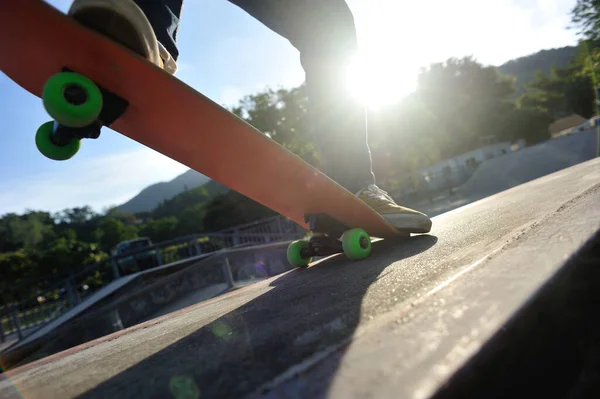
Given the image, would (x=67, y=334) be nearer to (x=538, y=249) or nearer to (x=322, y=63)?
(x=322, y=63)

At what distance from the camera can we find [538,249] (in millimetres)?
637

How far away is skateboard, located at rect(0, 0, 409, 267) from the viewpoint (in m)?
0.94


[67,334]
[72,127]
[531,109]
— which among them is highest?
[531,109]

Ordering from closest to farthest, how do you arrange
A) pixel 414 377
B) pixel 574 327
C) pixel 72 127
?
pixel 414 377, pixel 574 327, pixel 72 127

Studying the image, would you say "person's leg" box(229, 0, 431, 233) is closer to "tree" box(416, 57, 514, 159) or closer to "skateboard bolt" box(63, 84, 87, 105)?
"skateboard bolt" box(63, 84, 87, 105)

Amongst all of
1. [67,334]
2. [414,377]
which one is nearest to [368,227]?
[414,377]

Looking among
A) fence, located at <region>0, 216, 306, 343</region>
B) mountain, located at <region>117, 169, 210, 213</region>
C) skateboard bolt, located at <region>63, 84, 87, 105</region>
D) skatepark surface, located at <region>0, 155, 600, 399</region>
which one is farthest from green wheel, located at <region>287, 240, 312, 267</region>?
mountain, located at <region>117, 169, 210, 213</region>

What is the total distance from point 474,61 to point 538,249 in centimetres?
4036

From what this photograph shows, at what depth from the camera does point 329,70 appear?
179cm

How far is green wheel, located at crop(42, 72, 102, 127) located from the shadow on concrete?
0.64 metres

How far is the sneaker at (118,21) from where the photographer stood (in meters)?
0.95

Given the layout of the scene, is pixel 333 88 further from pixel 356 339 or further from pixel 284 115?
pixel 284 115

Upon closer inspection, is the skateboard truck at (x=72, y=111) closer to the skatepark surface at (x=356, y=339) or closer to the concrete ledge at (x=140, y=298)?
the skatepark surface at (x=356, y=339)

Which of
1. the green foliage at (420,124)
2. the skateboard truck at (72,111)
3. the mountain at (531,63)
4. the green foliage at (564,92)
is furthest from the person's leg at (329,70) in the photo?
the mountain at (531,63)
